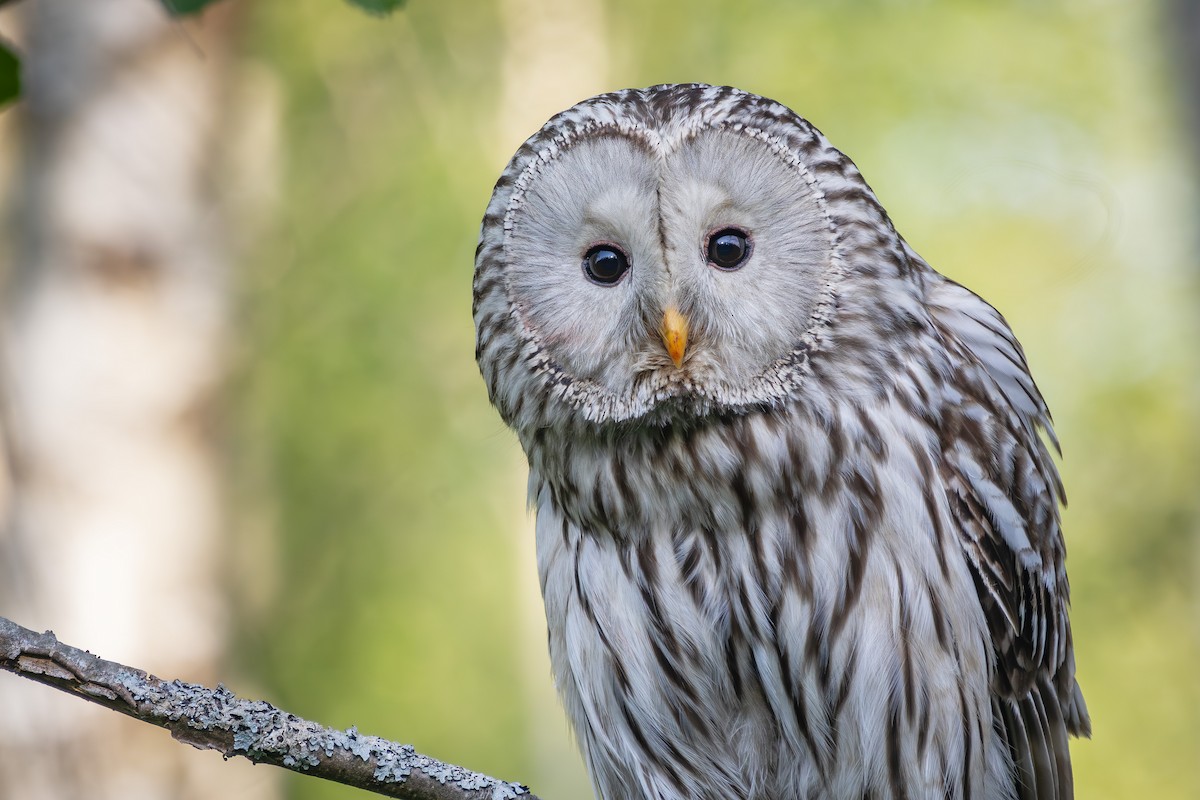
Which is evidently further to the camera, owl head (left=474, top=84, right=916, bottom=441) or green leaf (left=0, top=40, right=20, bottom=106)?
owl head (left=474, top=84, right=916, bottom=441)

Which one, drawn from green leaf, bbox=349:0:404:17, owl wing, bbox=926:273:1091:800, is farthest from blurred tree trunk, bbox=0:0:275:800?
green leaf, bbox=349:0:404:17

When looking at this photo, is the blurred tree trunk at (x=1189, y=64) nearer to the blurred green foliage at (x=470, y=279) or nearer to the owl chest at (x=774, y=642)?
the owl chest at (x=774, y=642)

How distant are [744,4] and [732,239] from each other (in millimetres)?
11169

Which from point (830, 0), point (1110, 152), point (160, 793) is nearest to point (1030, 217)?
point (1110, 152)

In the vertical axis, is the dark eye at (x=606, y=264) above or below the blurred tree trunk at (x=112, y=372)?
below

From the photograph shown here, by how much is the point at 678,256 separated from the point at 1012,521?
112cm

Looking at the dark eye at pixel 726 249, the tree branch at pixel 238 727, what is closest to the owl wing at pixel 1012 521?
the dark eye at pixel 726 249

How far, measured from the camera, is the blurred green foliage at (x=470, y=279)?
11352 millimetres

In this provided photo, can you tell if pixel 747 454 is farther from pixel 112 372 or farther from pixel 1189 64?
pixel 112 372

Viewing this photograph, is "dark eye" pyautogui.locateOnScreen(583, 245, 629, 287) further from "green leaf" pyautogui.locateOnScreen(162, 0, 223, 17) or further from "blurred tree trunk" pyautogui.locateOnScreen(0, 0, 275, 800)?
"blurred tree trunk" pyautogui.locateOnScreen(0, 0, 275, 800)

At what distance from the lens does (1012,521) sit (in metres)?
2.93

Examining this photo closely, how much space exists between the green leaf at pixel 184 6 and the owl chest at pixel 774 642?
1715mm

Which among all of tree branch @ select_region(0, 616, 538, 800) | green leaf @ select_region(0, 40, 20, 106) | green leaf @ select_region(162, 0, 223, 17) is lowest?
tree branch @ select_region(0, 616, 538, 800)

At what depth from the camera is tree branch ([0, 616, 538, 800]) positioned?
1854mm
